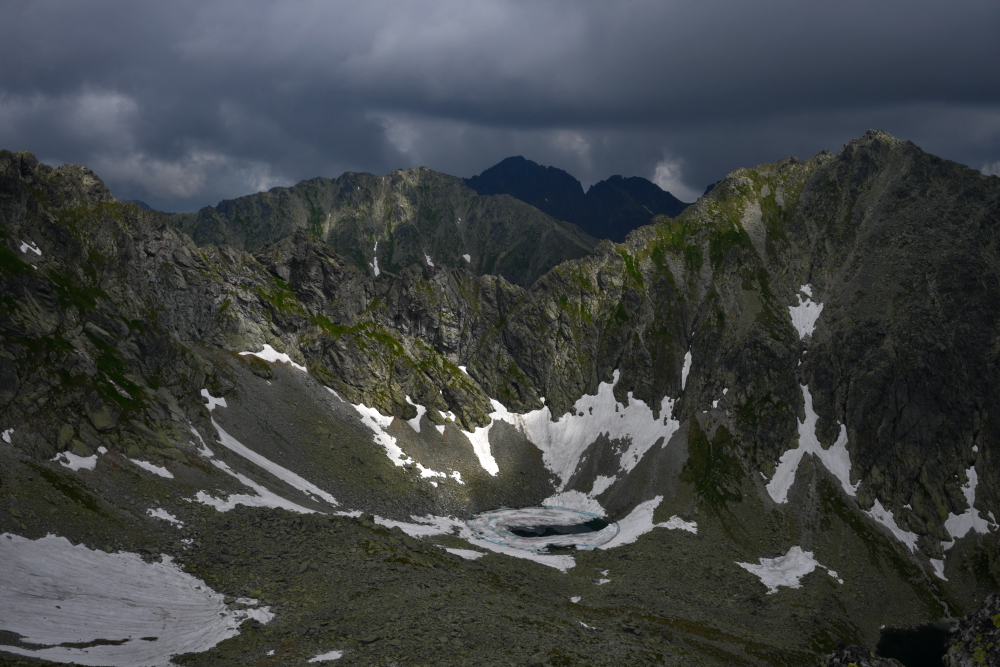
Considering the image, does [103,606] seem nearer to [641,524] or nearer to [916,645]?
[641,524]

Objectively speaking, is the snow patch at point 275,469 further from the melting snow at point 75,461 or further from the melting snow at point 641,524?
the melting snow at point 641,524

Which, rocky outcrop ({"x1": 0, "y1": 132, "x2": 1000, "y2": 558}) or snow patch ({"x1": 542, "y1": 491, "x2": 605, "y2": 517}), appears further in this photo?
snow patch ({"x1": 542, "y1": 491, "x2": 605, "y2": 517})

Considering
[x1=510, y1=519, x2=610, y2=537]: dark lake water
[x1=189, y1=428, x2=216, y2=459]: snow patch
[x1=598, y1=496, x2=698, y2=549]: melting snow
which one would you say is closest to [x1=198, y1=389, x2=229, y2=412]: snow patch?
[x1=189, y1=428, x2=216, y2=459]: snow patch

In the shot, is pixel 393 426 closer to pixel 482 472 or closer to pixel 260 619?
pixel 482 472

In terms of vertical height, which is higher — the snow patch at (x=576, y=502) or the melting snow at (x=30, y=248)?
the melting snow at (x=30, y=248)

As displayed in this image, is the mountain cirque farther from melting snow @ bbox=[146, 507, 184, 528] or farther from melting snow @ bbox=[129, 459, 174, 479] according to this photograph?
melting snow @ bbox=[146, 507, 184, 528]

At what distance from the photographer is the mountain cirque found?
57.7 m

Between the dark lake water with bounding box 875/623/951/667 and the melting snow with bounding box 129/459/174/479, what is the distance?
88012 millimetres

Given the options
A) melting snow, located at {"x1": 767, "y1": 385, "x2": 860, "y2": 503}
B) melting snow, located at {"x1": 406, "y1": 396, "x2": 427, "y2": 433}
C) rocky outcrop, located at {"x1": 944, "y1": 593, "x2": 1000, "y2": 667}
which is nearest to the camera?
rocky outcrop, located at {"x1": 944, "y1": 593, "x2": 1000, "y2": 667}

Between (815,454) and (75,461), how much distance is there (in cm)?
11308

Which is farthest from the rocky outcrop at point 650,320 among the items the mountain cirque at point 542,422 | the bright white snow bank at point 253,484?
the bright white snow bank at point 253,484

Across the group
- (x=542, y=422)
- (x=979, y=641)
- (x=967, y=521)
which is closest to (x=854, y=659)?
(x=979, y=641)

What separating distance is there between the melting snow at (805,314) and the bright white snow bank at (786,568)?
51.0 meters

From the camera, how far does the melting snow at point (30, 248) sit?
286 ft
